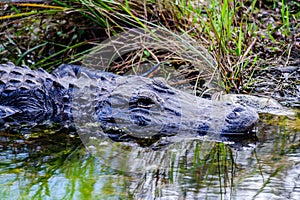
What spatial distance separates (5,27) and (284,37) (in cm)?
266

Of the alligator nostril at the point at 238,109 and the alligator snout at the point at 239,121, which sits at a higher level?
the alligator nostril at the point at 238,109

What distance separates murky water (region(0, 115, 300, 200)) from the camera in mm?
2436

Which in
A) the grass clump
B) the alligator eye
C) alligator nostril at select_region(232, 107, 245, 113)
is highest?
the grass clump

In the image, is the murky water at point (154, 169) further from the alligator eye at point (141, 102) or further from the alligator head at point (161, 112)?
the alligator eye at point (141, 102)

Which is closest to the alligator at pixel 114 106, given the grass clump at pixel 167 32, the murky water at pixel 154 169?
the murky water at pixel 154 169

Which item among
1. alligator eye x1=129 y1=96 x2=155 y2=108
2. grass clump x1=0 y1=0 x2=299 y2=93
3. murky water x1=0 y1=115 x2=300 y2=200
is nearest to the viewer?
murky water x1=0 y1=115 x2=300 y2=200

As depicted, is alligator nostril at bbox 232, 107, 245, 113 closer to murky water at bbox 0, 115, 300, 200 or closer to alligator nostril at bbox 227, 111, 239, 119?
alligator nostril at bbox 227, 111, 239, 119

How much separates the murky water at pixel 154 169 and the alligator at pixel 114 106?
0.70 feet

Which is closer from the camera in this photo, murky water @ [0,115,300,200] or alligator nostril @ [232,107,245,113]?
murky water @ [0,115,300,200]

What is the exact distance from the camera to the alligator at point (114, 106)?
348cm

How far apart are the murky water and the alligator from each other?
0.21 metres

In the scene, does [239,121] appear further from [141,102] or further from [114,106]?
[114,106]

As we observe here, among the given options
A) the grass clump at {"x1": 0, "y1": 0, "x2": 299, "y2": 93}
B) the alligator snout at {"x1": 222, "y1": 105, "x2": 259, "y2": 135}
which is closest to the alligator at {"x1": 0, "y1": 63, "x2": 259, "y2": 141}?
the alligator snout at {"x1": 222, "y1": 105, "x2": 259, "y2": 135}

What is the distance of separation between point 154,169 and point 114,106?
117 centimetres
